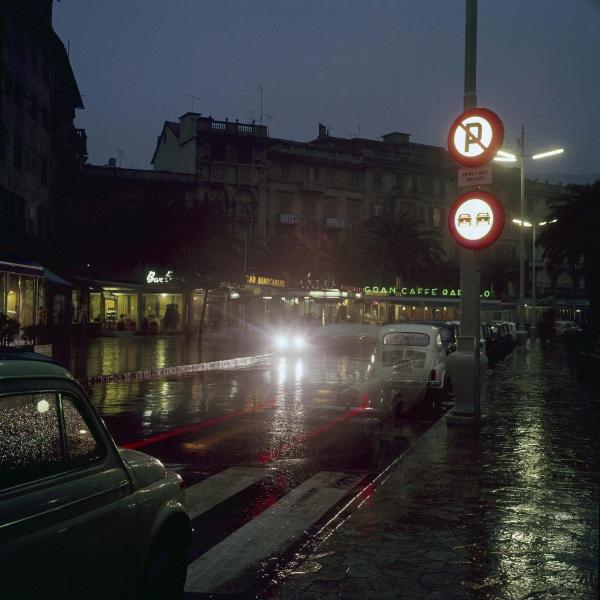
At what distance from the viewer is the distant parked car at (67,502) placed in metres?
3.06

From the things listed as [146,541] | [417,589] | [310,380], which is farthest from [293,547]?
[310,380]

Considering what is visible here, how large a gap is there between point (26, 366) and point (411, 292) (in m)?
76.5

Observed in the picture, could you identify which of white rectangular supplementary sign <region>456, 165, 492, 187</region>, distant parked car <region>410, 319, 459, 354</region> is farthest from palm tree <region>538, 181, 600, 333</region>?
white rectangular supplementary sign <region>456, 165, 492, 187</region>

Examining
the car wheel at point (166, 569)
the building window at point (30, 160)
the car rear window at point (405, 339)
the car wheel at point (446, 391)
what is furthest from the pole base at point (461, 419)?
the building window at point (30, 160)

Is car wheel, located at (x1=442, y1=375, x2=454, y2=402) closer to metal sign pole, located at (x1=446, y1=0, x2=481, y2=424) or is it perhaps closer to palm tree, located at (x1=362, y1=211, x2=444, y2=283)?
metal sign pole, located at (x1=446, y1=0, x2=481, y2=424)

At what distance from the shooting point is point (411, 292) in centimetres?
7881

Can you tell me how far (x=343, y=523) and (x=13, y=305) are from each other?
28.3 metres

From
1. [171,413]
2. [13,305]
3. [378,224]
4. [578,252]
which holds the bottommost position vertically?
[171,413]

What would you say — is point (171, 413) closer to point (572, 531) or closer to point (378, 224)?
point (572, 531)

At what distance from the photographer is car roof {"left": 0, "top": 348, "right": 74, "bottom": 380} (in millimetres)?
3178

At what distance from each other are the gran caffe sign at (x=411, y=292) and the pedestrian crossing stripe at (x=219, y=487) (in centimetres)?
6562

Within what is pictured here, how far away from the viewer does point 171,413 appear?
15.0 metres

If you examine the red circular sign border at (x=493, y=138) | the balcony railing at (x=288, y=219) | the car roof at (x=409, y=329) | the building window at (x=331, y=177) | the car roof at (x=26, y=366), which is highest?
the building window at (x=331, y=177)

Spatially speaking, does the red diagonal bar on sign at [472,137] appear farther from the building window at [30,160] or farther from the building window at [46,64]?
the building window at [46,64]
